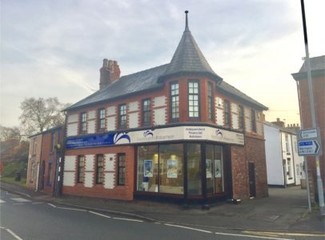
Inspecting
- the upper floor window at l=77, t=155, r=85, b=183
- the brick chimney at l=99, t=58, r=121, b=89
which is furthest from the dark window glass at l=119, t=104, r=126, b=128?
the brick chimney at l=99, t=58, r=121, b=89

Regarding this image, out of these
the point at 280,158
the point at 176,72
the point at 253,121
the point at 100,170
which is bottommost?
the point at 100,170

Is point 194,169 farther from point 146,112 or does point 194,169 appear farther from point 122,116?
point 122,116

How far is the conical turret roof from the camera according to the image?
16859 mm

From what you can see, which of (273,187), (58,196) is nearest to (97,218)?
(58,196)

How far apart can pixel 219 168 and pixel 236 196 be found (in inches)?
88.4

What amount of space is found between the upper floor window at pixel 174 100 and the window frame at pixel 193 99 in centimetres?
74

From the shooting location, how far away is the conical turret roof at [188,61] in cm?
1686

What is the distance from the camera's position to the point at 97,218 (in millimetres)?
13047

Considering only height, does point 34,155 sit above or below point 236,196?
above

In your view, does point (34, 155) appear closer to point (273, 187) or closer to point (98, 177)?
point (98, 177)

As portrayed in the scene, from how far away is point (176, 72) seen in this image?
16.8 metres

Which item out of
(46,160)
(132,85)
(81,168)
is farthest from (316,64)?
(46,160)

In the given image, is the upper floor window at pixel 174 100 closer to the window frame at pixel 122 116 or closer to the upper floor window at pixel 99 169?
the window frame at pixel 122 116

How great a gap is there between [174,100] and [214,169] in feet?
15.8
